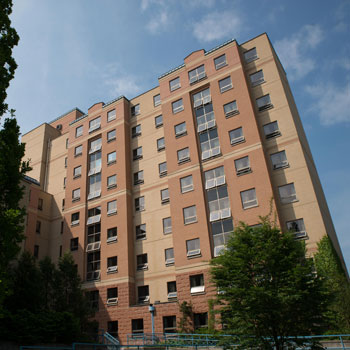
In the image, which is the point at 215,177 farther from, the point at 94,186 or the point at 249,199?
the point at 94,186

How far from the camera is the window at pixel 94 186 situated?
38594 millimetres

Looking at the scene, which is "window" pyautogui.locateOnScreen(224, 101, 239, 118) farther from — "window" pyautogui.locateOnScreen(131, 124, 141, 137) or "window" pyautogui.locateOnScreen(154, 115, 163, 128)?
"window" pyautogui.locateOnScreen(131, 124, 141, 137)

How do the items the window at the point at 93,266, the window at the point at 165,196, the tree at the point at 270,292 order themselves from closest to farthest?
the tree at the point at 270,292 < the window at the point at 165,196 < the window at the point at 93,266

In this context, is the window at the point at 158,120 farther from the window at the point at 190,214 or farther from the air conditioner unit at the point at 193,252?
the air conditioner unit at the point at 193,252

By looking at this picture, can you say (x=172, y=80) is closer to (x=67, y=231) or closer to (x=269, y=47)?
(x=269, y=47)

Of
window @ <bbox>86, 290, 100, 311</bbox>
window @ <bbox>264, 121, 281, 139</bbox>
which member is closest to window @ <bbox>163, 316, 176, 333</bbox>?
window @ <bbox>86, 290, 100, 311</bbox>

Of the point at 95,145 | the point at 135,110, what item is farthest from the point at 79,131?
the point at 135,110

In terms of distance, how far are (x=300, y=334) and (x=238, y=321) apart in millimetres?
2646

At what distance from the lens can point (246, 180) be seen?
29141 millimetres

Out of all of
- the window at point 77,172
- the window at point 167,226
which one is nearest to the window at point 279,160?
the window at point 167,226

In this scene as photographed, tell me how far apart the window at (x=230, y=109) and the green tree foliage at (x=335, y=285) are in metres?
14.2

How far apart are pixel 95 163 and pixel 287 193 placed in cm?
2313

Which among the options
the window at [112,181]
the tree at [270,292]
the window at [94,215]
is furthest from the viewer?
the window at [112,181]

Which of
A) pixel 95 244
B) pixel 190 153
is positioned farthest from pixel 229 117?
pixel 95 244
